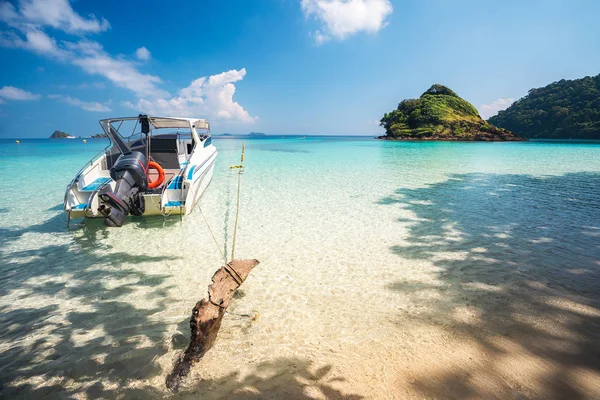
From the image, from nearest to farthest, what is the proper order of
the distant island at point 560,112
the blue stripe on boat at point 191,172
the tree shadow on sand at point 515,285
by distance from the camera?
1. the tree shadow on sand at point 515,285
2. the blue stripe on boat at point 191,172
3. the distant island at point 560,112

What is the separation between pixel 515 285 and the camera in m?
4.45

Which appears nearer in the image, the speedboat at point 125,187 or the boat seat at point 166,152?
the speedboat at point 125,187

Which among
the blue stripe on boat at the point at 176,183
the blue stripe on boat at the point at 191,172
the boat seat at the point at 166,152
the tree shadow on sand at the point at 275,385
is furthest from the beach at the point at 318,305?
the boat seat at the point at 166,152

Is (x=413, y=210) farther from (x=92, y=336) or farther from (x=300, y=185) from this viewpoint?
(x=92, y=336)

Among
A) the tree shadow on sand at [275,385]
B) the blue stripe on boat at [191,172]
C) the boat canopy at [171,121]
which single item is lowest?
the tree shadow on sand at [275,385]

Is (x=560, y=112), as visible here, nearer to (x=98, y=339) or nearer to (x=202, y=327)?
(x=202, y=327)

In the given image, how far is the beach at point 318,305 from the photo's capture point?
2742 mm

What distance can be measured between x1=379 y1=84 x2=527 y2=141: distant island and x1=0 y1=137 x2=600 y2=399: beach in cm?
7171

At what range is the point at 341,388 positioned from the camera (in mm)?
2648

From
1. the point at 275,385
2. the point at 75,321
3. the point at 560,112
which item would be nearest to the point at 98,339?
the point at 75,321

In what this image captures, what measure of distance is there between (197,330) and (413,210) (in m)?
7.95

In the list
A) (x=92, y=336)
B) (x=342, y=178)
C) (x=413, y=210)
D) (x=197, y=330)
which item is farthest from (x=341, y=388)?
(x=342, y=178)

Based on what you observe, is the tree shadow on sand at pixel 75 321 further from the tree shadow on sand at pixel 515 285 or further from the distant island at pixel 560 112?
the distant island at pixel 560 112

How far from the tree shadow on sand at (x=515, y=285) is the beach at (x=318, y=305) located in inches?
1.0
